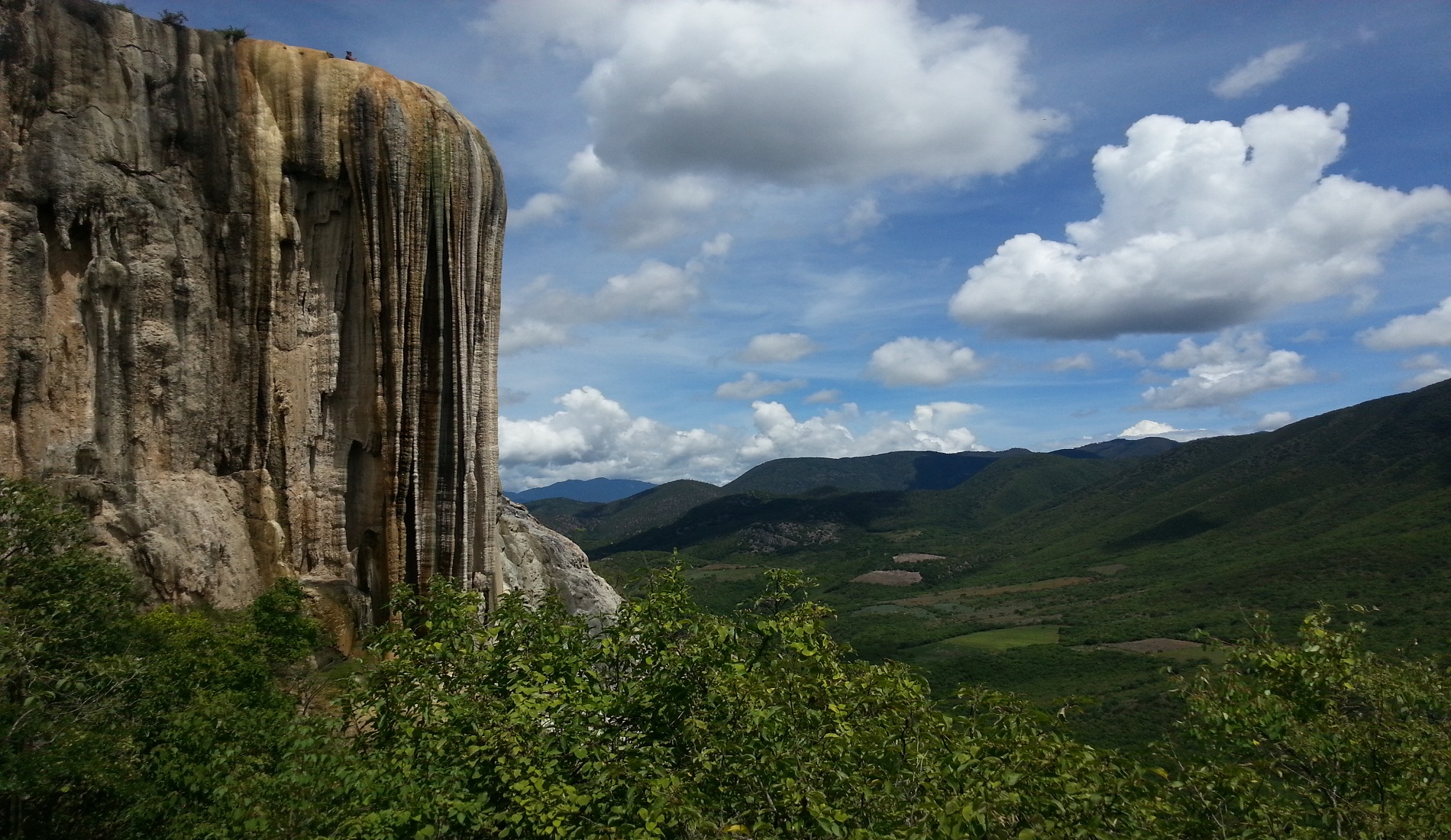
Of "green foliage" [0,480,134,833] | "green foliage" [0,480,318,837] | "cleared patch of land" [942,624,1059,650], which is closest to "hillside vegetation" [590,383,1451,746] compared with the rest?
"cleared patch of land" [942,624,1059,650]

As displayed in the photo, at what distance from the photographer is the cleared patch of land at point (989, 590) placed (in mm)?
177125

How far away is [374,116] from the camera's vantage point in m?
31.3

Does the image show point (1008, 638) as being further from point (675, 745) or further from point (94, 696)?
point (94, 696)

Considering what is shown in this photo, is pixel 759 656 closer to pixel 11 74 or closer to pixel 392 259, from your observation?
pixel 392 259

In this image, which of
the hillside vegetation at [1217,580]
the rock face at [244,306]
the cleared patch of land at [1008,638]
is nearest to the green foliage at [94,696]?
the rock face at [244,306]

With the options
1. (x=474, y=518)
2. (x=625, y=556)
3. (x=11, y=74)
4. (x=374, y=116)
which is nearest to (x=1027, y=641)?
(x=625, y=556)

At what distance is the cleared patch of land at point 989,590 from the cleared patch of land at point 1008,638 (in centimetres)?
3565

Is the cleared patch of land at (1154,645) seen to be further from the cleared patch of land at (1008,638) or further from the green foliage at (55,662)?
the green foliage at (55,662)

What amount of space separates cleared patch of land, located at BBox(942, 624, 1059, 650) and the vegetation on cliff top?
124775 millimetres

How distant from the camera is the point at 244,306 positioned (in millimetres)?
29891

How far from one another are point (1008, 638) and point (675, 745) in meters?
139

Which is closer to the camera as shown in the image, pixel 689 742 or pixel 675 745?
pixel 689 742

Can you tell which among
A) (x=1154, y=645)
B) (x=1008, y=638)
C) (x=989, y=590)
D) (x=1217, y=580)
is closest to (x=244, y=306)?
(x=1154, y=645)

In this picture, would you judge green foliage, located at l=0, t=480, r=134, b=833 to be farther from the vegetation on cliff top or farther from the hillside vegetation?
the hillside vegetation
